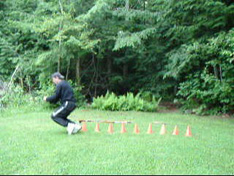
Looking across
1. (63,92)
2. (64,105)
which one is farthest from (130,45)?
(64,105)

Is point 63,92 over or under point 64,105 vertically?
over

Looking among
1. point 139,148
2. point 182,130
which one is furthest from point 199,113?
point 139,148

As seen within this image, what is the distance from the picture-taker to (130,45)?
1099 centimetres

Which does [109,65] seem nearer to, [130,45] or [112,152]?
[130,45]

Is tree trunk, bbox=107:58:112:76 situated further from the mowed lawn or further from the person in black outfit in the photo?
the person in black outfit

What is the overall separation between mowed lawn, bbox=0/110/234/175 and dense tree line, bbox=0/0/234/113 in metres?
3.76

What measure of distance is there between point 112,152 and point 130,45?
21.8 ft

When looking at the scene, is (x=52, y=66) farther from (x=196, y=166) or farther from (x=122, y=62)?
(x=196, y=166)

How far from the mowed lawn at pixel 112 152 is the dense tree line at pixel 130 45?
376 cm

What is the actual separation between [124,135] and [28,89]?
349 inches

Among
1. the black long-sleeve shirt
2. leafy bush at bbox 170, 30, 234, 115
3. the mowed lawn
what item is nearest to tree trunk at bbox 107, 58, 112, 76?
leafy bush at bbox 170, 30, 234, 115

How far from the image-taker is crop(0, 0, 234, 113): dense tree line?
10.4 metres

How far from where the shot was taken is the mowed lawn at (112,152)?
4395 mm

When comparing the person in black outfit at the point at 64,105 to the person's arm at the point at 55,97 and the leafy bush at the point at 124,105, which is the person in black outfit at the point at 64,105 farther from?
the leafy bush at the point at 124,105
